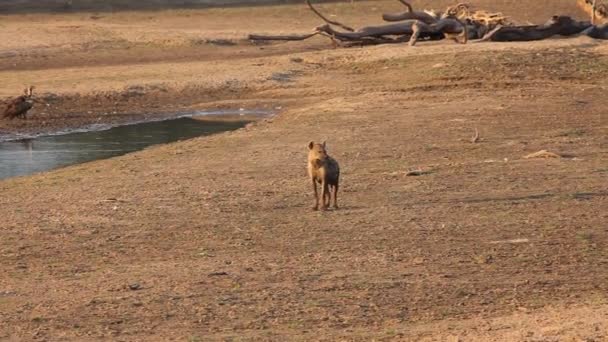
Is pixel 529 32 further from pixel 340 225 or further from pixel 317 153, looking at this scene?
pixel 340 225

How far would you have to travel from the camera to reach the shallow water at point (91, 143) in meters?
19.1

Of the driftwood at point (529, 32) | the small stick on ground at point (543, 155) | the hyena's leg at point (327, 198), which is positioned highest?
the hyena's leg at point (327, 198)

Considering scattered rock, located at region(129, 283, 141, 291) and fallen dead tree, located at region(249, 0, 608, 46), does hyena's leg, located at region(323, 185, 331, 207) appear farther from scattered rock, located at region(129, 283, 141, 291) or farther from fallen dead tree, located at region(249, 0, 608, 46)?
fallen dead tree, located at region(249, 0, 608, 46)

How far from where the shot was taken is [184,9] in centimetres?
4197

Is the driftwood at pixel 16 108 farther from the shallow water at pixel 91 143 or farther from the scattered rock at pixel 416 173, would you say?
the scattered rock at pixel 416 173

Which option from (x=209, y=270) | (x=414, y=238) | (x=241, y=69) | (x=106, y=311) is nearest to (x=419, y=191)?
(x=414, y=238)

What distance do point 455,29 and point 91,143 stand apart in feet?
37.9

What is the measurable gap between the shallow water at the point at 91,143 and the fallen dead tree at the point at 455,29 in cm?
805

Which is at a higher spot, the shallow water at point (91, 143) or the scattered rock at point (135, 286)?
the scattered rock at point (135, 286)

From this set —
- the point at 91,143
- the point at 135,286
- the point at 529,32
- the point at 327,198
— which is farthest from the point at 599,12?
the point at 135,286

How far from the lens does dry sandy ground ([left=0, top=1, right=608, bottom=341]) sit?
9.45 metres

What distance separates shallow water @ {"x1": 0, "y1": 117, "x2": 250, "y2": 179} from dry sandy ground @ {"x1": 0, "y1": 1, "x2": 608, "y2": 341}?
989 mm

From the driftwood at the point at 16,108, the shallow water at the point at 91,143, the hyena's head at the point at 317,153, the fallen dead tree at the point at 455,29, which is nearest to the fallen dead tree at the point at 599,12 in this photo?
the fallen dead tree at the point at 455,29

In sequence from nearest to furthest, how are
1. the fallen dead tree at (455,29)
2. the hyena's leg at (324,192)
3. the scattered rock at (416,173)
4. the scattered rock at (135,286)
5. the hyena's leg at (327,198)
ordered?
1. the scattered rock at (135,286)
2. the hyena's leg at (324,192)
3. the hyena's leg at (327,198)
4. the scattered rock at (416,173)
5. the fallen dead tree at (455,29)
